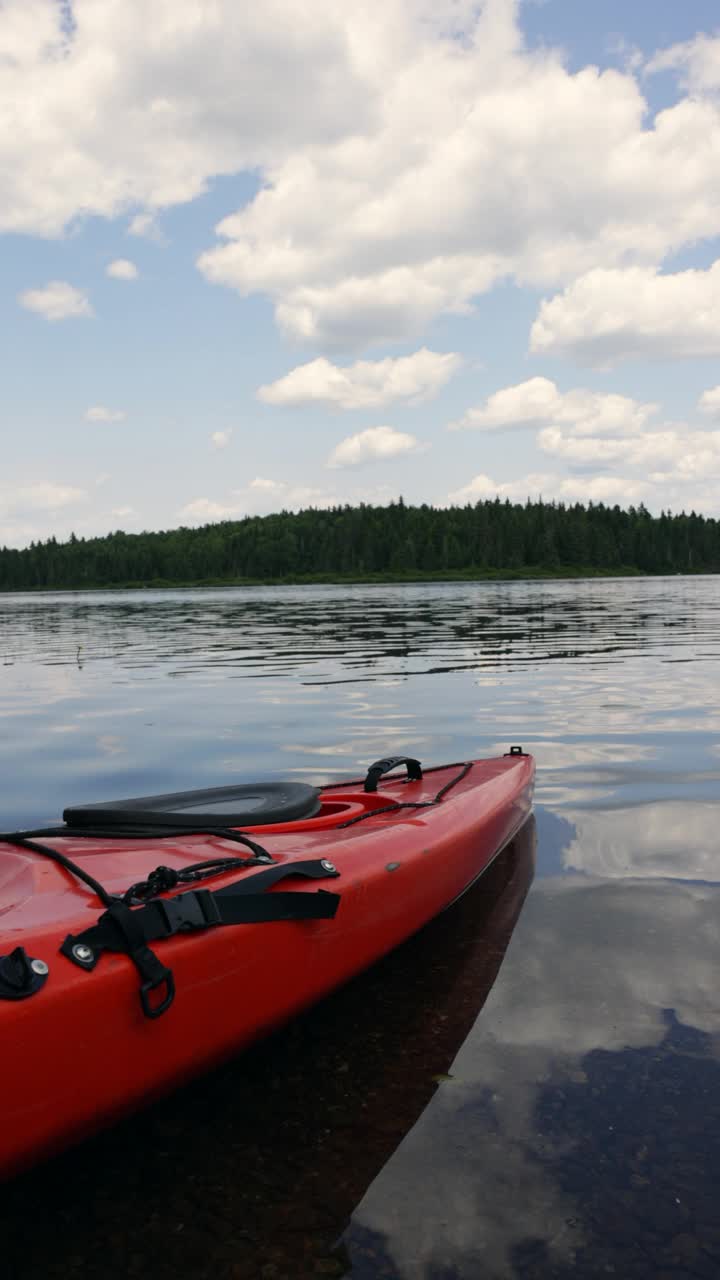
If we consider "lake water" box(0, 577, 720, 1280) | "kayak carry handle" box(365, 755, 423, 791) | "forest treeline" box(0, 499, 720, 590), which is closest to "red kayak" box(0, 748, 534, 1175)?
"lake water" box(0, 577, 720, 1280)

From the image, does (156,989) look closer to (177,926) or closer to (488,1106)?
(177,926)

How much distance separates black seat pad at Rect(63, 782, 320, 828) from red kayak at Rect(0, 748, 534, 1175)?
11 mm

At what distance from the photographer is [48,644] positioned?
2961cm

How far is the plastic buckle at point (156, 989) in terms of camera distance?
3.16 m

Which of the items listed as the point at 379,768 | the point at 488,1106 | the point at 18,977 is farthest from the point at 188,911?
the point at 379,768

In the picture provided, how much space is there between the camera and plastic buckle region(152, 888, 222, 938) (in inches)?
133

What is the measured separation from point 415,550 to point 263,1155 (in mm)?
144101

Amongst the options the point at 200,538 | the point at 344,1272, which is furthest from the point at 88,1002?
the point at 200,538

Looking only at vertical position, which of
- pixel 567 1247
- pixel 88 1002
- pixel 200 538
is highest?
pixel 200 538

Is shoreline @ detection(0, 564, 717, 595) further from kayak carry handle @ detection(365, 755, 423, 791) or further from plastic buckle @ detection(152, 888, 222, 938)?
plastic buckle @ detection(152, 888, 222, 938)

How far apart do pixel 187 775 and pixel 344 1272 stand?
7.23 meters

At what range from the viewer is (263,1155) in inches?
127

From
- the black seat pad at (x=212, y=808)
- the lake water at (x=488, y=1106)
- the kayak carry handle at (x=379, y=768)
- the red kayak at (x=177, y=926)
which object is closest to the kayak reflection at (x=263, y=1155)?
the lake water at (x=488, y=1106)

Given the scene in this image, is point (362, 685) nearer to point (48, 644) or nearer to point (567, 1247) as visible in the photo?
point (567, 1247)
